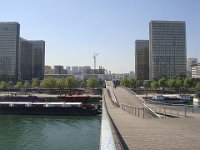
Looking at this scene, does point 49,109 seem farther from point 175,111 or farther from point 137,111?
point 175,111

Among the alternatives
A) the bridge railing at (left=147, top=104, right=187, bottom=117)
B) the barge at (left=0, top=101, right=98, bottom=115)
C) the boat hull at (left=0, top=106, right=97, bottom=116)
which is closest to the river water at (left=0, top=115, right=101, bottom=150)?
the bridge railing at (left=147, top=104, right=187, bottom=117)

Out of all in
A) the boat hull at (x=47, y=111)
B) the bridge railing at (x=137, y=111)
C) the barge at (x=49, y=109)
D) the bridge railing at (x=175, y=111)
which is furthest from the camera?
the barge at (x=49, y=109)

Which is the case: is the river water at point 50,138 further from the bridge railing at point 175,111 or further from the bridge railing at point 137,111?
the bridge railing at point 175,111

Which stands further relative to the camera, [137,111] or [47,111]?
[47,111]

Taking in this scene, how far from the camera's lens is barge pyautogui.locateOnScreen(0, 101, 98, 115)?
2951 inches

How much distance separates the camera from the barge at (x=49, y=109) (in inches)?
2951

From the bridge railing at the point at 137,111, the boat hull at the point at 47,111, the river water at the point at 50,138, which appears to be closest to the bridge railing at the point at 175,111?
the bridge railing at the point at 137,111

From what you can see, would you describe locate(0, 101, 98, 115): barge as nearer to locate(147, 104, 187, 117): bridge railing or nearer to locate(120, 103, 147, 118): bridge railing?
locate(120, 103, 147, 118): bridge railing

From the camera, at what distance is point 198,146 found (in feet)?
53.3

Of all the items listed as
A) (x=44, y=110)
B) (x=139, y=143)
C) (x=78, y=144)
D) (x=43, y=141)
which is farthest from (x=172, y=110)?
(x=44, y=110)

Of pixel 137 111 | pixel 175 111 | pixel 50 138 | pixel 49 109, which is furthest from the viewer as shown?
pixel 49 109

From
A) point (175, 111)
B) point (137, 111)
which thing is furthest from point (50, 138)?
point (175, 111)

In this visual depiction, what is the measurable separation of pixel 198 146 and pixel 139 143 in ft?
9.37

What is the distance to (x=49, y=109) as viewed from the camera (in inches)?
3039
